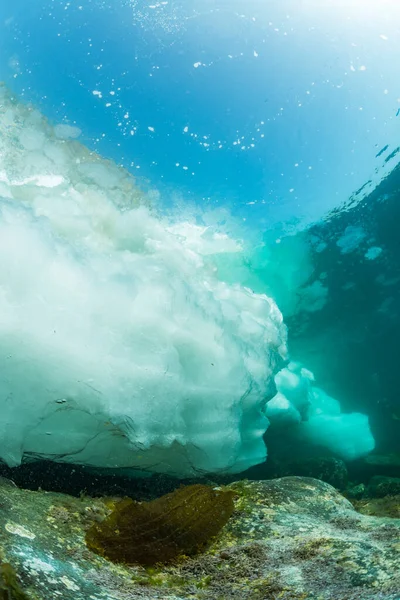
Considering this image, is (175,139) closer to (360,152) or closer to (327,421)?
(360,152)

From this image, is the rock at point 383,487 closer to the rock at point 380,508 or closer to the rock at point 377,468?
the rock at point 377,468

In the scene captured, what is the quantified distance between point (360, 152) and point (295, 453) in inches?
486

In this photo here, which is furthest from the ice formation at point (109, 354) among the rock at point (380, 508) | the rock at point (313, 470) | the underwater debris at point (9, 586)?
the rock at point (313, 470)

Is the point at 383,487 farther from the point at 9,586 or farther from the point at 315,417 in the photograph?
the point at 9,586

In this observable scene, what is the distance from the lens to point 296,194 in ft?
44.0

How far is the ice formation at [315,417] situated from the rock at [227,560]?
12.1 meters

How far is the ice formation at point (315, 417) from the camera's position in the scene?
16141 mm

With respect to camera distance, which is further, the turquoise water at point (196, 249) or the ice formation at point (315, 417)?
the ice formation at point (315, 417)

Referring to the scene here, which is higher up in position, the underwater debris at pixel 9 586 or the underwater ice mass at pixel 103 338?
the underwater ice mass at pixel 103 338

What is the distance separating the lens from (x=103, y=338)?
5.57 m

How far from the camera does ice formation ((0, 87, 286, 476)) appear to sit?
493cm

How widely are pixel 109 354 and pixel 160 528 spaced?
263cm

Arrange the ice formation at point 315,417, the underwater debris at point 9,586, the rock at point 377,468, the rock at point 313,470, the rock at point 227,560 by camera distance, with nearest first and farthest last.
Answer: the underwater debris at point 9,586
the rock at point 227,560
the rock at point 313,470
the rock at point 377,468
the ice formation at point 315,417

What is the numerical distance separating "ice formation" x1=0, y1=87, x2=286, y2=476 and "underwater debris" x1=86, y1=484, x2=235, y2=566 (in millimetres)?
1766
